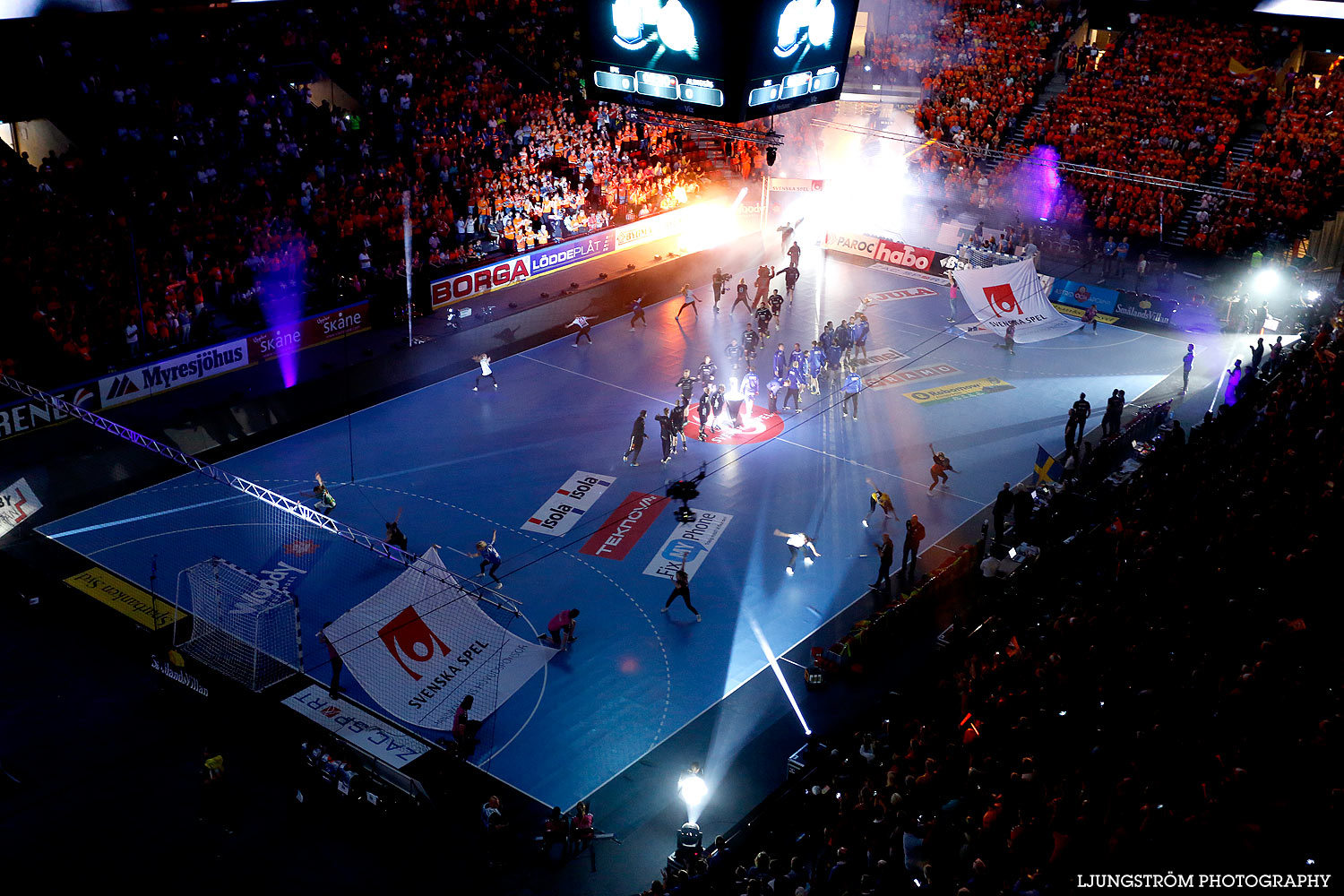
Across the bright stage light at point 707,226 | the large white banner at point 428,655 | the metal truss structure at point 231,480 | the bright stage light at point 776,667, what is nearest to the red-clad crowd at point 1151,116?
the bright stage light at point 707,226

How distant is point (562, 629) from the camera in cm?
1984

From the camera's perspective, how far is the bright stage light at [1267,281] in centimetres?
3594

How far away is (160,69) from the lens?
109 ft

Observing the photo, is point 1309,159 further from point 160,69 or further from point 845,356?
point 160,69

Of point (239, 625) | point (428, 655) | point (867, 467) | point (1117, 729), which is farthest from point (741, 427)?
point (1117, 729)

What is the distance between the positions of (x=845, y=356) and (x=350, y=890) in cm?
2142

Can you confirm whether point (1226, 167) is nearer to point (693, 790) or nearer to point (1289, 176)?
point (1289, 176)

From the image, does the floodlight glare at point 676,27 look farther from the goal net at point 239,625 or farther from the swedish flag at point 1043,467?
the goal net at point 239,625

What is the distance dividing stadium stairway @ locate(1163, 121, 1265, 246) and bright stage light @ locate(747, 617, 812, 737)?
2717cm

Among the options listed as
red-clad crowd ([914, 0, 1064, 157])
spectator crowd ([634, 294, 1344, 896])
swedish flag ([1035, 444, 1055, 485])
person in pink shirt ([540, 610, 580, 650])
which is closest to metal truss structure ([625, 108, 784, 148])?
red-clad crowd ([914, 0, 1064, 157])

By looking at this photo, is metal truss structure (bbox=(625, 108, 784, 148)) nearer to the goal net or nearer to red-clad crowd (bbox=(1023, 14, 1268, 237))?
red-clad crowd (bbox=(1023, 14, 1268, 237))

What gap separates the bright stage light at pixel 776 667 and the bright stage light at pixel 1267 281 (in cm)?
2404

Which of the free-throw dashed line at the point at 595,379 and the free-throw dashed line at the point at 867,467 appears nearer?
the free-throw dashed line at the point at 867,467

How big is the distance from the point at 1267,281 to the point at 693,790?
29.0 metres
